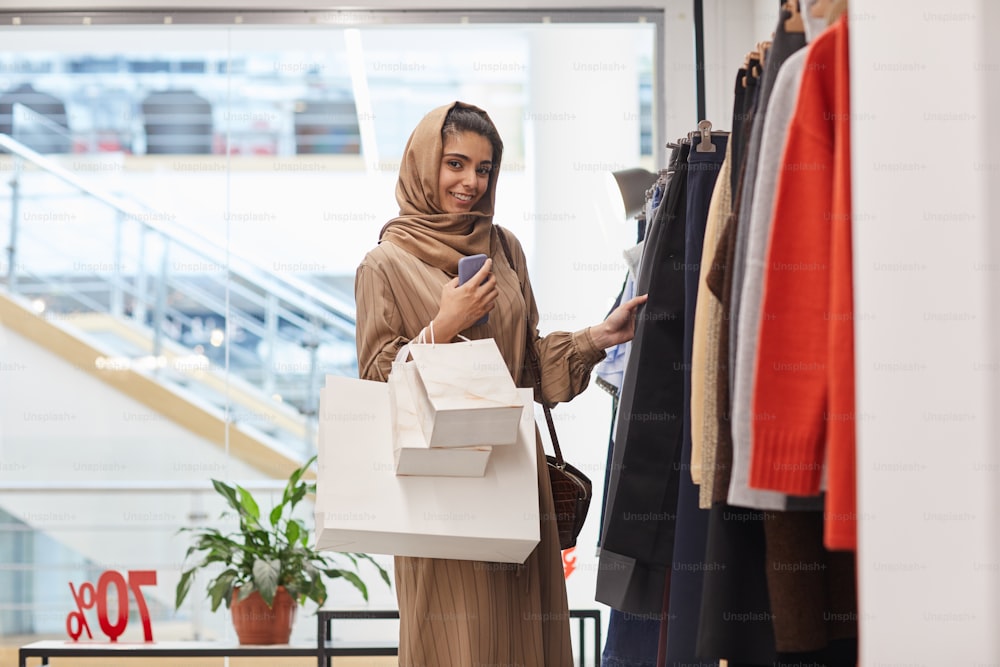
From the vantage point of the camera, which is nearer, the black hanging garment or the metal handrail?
the black hanging garment

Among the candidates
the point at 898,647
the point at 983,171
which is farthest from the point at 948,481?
the point at 983,171

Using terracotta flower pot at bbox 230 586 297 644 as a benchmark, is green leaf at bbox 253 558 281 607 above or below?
above

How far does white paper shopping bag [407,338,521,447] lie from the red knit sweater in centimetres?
54

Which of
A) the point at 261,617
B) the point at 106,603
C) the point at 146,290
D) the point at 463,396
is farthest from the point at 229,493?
the point at 463,396

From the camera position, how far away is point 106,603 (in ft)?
10.6

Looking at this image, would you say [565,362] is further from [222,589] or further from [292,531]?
[222,589]

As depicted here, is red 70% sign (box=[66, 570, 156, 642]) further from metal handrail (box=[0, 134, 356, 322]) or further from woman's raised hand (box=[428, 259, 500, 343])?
woman's raised hand (box=[428, 259, 500, 343])

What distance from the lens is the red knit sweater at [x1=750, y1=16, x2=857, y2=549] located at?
1.18 metres

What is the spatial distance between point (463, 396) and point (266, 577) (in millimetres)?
1633

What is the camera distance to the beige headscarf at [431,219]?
203 cm

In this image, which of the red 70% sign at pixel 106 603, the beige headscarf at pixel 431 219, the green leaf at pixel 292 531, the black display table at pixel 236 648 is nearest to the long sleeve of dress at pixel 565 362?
the beige headscarf at pixel 431 219

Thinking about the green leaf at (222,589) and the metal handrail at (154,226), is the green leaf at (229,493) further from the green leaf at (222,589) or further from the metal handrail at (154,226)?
the metal handrail at (154,226)

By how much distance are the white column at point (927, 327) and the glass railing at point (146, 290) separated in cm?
273

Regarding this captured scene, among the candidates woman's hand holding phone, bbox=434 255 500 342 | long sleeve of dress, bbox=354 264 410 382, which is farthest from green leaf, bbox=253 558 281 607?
woman's hand holding phone, bbox=434 255 500 342
